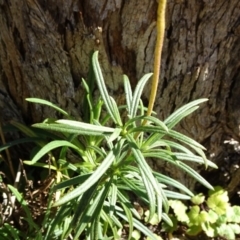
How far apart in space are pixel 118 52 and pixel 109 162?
0.46 meters

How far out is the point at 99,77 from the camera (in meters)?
1.74

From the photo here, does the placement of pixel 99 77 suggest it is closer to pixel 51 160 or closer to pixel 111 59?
pixel 111 59

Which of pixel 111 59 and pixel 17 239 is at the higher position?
pixel 111 59

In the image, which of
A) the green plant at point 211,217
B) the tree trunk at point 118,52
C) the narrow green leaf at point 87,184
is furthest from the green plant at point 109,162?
the green plant at point 211,217

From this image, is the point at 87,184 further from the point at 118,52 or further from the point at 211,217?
the point at 211,217

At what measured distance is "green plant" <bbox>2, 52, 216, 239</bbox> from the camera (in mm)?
1599

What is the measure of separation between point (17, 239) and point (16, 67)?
69 centimetres

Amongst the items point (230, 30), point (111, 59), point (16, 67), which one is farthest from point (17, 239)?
point (230, 30)

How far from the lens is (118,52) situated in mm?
1861

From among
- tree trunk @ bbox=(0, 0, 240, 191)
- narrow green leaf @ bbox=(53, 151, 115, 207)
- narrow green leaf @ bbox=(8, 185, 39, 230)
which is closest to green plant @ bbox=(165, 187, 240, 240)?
tree trunk @ bbox=(0, 0, 240, 191)

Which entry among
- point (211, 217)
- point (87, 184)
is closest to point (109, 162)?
point (87, 184)

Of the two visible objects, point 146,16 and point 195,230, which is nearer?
point 146,16

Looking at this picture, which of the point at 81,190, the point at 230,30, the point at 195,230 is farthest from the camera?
the point at 195,230

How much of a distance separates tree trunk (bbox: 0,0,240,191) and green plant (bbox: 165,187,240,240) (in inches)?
17.7
